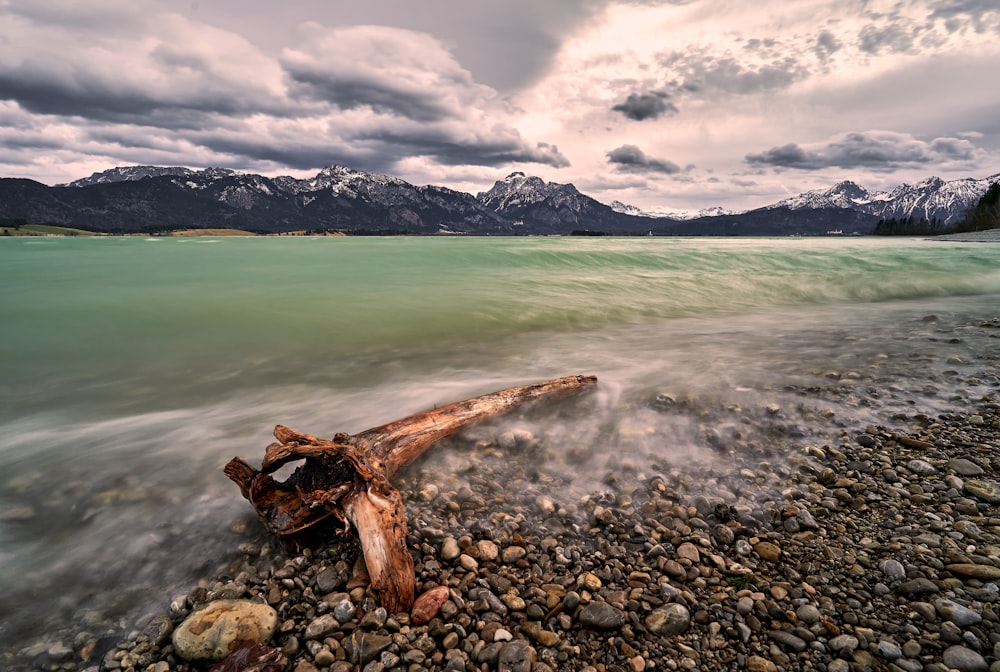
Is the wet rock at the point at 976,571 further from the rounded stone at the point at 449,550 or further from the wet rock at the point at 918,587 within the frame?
the rounded stone at the point at 449,550

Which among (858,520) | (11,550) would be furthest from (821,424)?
(11,550)

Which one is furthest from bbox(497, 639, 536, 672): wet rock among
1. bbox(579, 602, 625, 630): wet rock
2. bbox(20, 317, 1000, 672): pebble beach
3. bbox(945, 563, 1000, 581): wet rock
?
bbox(945, 563, 1000, 581): wet rock

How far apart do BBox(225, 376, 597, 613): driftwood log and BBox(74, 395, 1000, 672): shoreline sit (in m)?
0.21

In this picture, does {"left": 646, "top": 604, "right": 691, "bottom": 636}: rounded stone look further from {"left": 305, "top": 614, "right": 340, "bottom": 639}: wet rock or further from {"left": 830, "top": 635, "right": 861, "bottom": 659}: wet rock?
{"left": 305, "top": 614, "right": 340, "bottom": 639}: wet rock

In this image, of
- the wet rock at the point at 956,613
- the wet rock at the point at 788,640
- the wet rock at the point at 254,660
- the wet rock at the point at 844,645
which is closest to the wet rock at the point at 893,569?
the wet rock at the point at 956,613

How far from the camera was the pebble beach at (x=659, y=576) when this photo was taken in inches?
106

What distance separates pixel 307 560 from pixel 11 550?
2.68 meters

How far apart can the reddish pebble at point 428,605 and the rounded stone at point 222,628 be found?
93cm

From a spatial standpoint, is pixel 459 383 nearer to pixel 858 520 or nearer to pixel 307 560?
pixel 307 560

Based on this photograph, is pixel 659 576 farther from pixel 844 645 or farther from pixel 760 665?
pixel 844 645

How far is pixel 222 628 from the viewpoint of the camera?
9.39 ft

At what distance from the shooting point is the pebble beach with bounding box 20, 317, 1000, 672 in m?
2.68

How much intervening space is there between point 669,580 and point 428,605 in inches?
69.0

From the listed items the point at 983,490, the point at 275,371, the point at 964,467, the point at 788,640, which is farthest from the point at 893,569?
the point at 275,371
